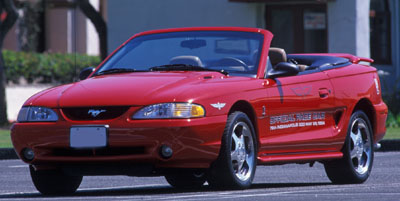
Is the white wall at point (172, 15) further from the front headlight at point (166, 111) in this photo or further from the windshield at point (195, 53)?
the front headlight at point (166, 111)

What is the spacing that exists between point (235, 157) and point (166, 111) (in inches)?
31.1

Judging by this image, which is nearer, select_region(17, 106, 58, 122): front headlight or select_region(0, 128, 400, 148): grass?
select_region(17, 106, 58, 122): front headlight

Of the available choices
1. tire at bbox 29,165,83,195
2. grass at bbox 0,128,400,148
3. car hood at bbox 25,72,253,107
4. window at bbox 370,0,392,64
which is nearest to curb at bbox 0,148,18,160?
grass at bbox 0,128,400,148

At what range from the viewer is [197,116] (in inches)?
334

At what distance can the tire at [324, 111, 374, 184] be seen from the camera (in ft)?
34.0

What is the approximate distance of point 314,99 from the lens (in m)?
9.95

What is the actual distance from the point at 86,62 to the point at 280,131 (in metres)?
27.4

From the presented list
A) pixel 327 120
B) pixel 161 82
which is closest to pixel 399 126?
pixel 327 120

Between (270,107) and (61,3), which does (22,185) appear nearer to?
(270,107)

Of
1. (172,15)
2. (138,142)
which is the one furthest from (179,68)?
(172,15)

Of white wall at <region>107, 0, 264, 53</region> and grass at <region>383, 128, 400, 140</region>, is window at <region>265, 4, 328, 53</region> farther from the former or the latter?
grass at <region>383, 128, 400, 140</region>

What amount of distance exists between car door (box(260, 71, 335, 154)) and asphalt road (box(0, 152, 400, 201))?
1.27ft

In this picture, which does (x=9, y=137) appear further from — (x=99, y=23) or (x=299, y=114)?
(x=299, y=114)

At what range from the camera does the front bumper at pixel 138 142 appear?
27.4 ft
